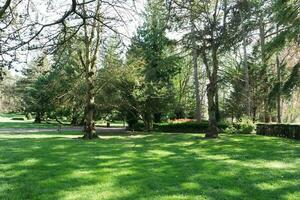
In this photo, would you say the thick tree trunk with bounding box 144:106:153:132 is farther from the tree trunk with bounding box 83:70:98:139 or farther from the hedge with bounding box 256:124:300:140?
the tree trunk with bounding box 83:70:98:139

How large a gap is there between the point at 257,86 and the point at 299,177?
109ft

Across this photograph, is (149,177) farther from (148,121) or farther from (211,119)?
(148,121)

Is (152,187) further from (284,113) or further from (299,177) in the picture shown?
(284,113)

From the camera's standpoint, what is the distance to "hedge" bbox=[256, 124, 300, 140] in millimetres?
22969

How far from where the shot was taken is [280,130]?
2522 centimetres

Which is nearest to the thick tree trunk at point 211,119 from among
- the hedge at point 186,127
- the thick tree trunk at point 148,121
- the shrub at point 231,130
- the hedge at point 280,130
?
the hedge at point 280,130

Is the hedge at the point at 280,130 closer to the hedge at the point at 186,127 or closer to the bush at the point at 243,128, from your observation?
the bush at the point at 243,128

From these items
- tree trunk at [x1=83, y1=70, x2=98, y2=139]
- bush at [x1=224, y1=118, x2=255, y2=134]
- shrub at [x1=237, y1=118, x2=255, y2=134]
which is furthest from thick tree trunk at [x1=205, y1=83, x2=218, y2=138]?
tree trunk at [x1=83, y1=70, x2=98, y2=139]

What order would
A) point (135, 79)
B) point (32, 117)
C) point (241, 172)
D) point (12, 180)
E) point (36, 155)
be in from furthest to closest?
point (32, 117)
point (135, 79)
point (36, 155)
point (241, 172)
point (12, 180)

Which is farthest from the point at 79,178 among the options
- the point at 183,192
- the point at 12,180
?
the point at 183,192

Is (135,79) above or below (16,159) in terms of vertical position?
above

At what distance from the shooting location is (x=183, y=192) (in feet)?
25.7

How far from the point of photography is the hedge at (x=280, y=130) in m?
23.0

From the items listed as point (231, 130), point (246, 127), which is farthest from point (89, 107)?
point (246, 127)
